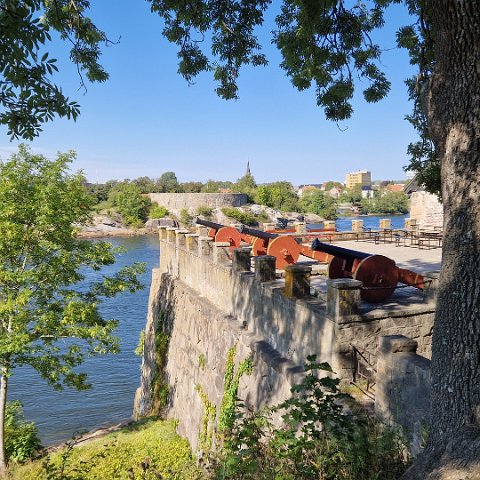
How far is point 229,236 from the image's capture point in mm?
15281

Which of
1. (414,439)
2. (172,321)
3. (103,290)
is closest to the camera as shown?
(414,439)

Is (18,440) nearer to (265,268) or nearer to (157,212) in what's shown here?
(265,268)

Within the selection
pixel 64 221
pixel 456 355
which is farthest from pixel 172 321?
pixel 456 355

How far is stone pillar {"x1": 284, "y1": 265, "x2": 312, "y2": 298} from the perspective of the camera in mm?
7797

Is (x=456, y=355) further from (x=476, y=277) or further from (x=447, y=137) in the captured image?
(x=447, y=137)

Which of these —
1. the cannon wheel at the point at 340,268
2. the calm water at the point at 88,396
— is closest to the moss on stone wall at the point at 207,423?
the cannon wheel at the point at 340,268

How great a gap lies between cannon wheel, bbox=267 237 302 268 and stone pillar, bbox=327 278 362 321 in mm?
4924

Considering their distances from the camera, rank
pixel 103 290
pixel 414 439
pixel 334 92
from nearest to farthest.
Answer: pixel 414 439
pixel 334 92
pixel 103 290

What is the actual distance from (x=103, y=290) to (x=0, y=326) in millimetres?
2616

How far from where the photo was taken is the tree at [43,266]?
10414 mm

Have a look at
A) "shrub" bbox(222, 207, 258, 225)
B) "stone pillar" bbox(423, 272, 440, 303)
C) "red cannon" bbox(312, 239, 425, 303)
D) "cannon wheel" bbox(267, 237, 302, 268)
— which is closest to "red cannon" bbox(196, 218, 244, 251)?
"cannon wheel" bbox(267, 237, 302, 268)

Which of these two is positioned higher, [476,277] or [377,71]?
[377,71]

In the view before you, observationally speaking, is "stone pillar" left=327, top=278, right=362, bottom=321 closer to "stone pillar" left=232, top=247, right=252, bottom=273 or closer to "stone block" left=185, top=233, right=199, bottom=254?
"stone pillar" left=232, top=247, right=252, bottom=273

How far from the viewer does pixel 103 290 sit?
12047 millimetres
